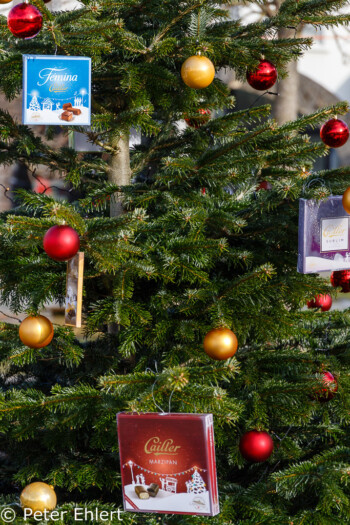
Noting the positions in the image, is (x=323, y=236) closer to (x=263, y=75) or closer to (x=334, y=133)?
(x=334, y=133)

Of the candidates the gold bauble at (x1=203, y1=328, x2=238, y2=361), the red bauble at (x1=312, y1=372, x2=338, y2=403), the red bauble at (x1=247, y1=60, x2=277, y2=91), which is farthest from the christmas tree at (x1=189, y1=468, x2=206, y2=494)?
the red bauble at (x1=247, y1=60, x2=277, y2=91)

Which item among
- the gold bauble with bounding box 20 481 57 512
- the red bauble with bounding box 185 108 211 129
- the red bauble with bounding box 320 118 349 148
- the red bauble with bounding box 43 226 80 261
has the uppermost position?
the red bauble with bounding box 185 108 211 129

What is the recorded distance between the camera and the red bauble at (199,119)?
7.00 feet

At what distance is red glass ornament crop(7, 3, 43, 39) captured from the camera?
155cm

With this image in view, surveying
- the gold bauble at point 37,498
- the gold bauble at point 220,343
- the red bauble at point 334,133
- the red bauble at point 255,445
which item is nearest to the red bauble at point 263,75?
the red bauble at point 334,133

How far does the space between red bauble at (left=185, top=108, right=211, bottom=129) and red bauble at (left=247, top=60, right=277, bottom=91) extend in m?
0.24

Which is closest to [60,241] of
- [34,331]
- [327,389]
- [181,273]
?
[34,331]

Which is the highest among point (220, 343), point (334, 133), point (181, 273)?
point (334, 133)

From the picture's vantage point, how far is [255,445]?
1682 millimetres

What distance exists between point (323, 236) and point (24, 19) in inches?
39.7

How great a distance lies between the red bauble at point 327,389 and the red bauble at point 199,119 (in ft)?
3.24

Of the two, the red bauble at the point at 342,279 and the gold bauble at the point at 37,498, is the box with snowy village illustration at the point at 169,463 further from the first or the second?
the red bauble at the point at 342,279

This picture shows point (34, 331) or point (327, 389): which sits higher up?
point (34, 331)

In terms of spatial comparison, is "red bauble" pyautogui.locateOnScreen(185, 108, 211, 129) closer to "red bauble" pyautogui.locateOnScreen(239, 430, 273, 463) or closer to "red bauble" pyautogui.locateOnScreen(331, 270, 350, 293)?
"red bauble" pyautogui.locateOnScreen(331, 270, 350, 293)
